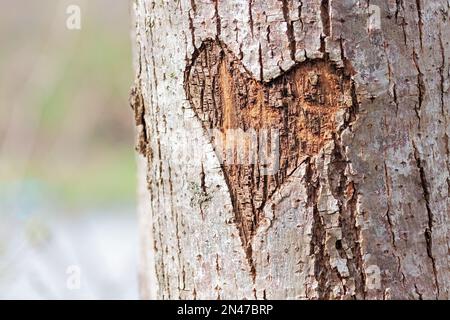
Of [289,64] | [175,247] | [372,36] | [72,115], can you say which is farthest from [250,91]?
[72,115]

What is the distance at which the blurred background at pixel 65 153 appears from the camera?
12.0ft

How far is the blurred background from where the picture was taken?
366 cm

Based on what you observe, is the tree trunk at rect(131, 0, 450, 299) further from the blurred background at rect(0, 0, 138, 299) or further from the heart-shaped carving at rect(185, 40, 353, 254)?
the blurred background at rect(0, 0, 138, 299)

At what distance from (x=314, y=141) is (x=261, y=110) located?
112mm

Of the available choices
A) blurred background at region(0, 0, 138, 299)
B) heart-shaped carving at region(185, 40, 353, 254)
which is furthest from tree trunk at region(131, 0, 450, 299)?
blurred background at region(0, 0, 138, 299)

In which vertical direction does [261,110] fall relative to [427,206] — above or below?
above

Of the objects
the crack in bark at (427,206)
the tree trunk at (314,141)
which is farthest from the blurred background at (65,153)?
the crack in bark at (427,206)

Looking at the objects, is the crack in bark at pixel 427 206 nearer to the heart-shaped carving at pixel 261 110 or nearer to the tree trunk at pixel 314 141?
the tree trunk at pixel 314 141

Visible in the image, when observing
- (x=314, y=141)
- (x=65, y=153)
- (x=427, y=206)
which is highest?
(x=65, y=153)

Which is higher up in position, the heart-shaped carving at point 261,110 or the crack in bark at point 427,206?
the heart-shaped carving at point 261,110

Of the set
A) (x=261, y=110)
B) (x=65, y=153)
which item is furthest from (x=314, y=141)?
(x=65, y=153)

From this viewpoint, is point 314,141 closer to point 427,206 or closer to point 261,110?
point 261,110

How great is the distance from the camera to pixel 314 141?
4.73 feet

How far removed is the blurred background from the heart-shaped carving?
63.3 inches
